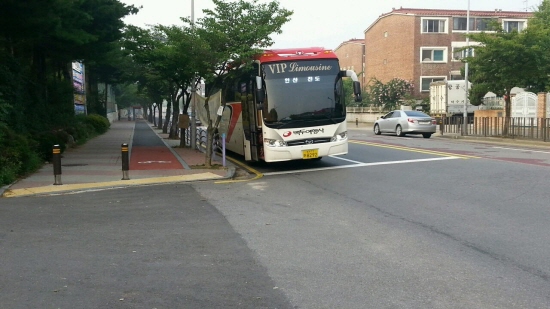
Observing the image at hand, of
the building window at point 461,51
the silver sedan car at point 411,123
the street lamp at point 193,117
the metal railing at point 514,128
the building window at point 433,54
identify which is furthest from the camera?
the building window at point 433,54

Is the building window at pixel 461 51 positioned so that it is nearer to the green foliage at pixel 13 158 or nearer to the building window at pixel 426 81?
the building window at pixel 426 81

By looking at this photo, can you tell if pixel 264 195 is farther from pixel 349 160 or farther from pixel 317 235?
pixel 349 160

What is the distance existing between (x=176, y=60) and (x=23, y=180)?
9.30 meters

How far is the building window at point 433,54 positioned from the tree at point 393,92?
2.94 meters

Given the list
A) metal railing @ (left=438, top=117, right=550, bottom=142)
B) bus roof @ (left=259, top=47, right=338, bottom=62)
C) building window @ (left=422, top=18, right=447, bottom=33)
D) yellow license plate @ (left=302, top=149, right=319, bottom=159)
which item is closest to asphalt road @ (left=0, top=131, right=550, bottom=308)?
yellow license plate @ (left=302, top=149, right=319, bottom=159)

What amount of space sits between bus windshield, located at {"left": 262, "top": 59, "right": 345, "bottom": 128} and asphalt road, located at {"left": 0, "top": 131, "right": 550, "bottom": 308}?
2.80 m

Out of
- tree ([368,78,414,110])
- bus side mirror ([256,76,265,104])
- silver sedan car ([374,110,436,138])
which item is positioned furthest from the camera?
tree ([368,78,414,110])

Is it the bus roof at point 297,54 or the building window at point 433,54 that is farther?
the building window at point 433,54

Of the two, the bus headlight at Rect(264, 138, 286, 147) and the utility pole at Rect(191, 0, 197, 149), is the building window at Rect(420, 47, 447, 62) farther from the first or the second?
the bus headlight at Rect(264, 138, 286, 147)

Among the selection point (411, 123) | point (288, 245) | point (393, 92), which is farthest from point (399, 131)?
point (393, 92)

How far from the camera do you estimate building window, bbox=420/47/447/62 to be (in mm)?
57906

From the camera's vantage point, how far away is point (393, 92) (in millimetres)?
57156

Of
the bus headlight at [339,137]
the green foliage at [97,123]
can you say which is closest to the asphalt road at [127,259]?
the bus headlight at [339,137]

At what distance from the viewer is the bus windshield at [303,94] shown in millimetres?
15742
